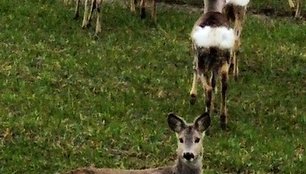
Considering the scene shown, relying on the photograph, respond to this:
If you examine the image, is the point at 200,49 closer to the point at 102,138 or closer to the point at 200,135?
the point at 102,138

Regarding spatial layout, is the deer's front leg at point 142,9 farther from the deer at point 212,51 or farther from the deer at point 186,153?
the deer at point 186,153

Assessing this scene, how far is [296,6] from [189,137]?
11674mm

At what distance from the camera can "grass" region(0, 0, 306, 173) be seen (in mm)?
10938

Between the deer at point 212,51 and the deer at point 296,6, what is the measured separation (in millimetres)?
7137

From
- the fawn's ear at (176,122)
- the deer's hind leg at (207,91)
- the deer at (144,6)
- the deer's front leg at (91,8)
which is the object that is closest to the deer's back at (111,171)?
the fawn's ear at (176,122)

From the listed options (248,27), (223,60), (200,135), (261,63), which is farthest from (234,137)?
(248,27)

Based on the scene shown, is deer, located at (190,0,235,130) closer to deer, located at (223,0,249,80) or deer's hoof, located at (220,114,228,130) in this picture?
deer's hoof, located at (220,114,228,130)

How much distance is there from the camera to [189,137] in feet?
29.0

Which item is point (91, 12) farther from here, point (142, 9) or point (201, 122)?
point (201, 122)

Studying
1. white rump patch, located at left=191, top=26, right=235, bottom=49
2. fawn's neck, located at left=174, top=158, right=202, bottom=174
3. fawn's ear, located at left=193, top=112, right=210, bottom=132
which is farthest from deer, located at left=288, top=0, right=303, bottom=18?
fawn's neck, located at left=174, top=158, right=202, bottom=174

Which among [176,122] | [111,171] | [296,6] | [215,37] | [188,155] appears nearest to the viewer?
[188,155]

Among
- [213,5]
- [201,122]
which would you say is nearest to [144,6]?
[213,5]

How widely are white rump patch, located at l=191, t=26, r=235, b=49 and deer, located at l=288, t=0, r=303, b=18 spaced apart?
7.71 meters

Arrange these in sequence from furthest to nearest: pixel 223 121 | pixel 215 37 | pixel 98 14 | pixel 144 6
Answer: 1. pixel 144 6
2. pixel 98 14
3. pixel 223 121
4. pixel 215 37
